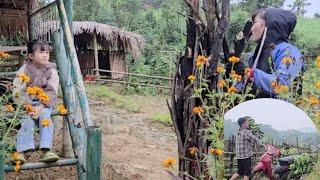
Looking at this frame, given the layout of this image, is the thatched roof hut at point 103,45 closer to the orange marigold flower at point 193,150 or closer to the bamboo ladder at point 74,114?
the bamboo ladder at point 74,114

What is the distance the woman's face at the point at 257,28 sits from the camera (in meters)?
2.67

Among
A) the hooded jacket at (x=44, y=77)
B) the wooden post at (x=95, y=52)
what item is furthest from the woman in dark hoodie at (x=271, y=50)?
the wooden post at (x=95, y=52)

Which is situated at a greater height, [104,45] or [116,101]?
[104,45]

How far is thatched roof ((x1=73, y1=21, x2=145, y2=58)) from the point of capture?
19.5m

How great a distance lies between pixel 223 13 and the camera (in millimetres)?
2561

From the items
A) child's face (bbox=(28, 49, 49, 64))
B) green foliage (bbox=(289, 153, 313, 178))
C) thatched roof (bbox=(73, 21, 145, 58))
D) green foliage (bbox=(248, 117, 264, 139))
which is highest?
thatched roof (bbox=(73, 21, 145, 58))

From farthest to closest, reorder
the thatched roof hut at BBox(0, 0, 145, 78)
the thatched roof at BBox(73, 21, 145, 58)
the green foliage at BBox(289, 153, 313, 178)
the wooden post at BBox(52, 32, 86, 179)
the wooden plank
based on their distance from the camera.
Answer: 1. the thatched roof hut at BBox(0, 0, 145, 78)
2. the thatched roof at BBox(73, 21, 145, 58)
3. the wooden post at BBox(52, 32, 86, 179)
4. the wooden plank
5. the green foliage at BBox(289, 153, 313, 178)

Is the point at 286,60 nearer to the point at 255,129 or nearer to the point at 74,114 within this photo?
the point at 255,129

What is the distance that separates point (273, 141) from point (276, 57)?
0.88 meters

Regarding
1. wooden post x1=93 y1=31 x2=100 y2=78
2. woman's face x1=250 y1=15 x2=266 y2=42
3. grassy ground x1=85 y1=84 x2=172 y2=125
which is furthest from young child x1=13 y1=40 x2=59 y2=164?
wooden post x1=93 y1=31 x2=100 y2=78

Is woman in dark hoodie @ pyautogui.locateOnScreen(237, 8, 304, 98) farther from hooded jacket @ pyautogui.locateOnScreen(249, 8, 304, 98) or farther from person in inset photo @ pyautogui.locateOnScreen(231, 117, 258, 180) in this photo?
person in inset photo @ pyautogui.locateOnScreen(231, 117, 258, 180)

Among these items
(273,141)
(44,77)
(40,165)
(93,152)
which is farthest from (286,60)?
(44,77)

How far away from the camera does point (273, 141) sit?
6.06 ft

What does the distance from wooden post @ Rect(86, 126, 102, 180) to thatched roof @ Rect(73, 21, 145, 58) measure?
16066 millimetres
